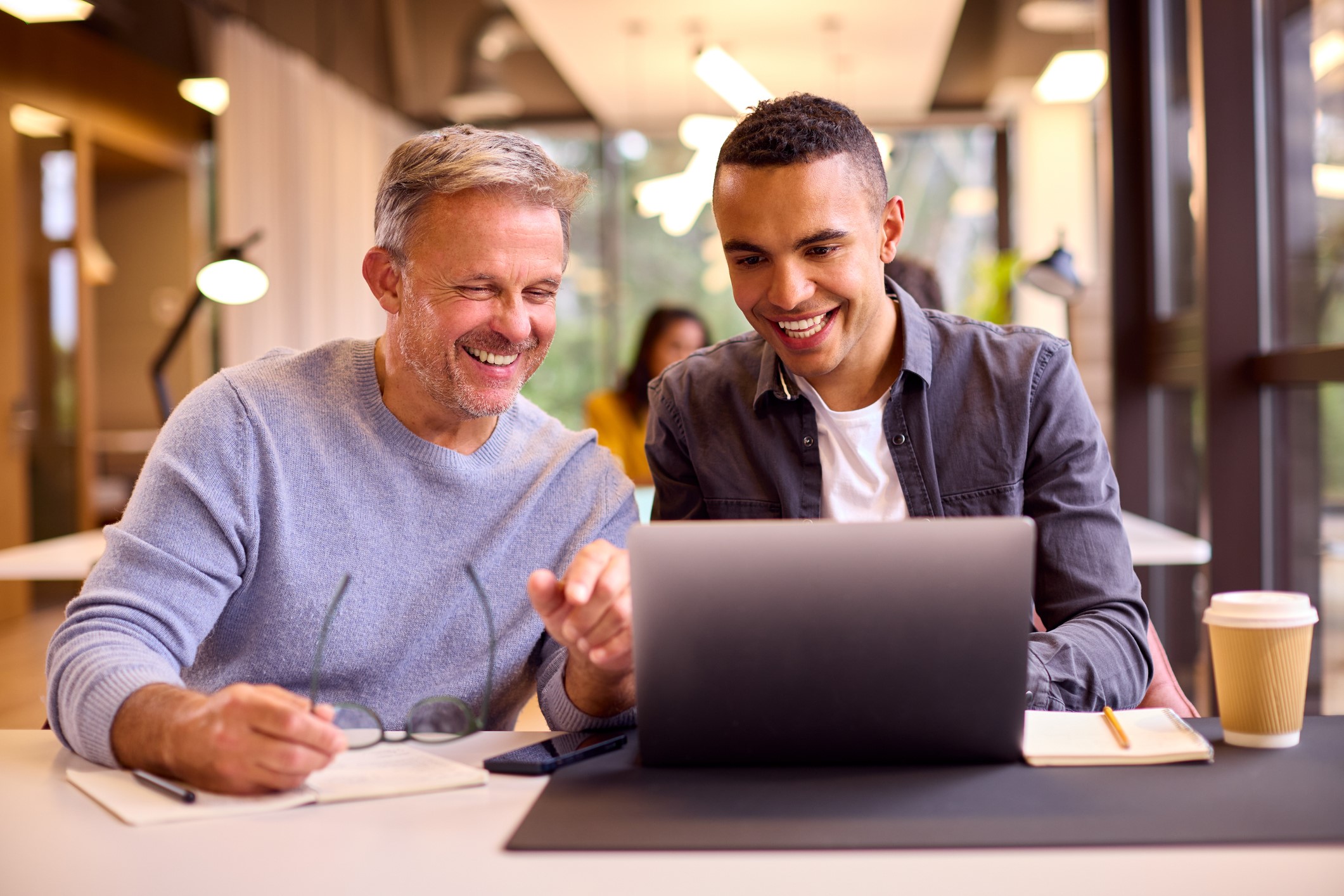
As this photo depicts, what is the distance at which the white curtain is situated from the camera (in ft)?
21.0

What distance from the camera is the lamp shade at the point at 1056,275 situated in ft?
11.9

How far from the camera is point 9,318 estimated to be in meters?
5.54

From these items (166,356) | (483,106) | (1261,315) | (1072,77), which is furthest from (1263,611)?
(483,106)

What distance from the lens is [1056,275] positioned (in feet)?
11.9

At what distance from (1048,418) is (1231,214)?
2.03 m

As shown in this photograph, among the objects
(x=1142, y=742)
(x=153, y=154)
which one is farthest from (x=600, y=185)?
(x=1142, y=742)

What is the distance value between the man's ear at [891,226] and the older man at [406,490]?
52 centimetres

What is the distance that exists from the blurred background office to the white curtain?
25 millimetres

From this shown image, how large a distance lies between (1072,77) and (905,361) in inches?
211

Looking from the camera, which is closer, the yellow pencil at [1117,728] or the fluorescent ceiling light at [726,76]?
the yellow pencil at [1117,728]

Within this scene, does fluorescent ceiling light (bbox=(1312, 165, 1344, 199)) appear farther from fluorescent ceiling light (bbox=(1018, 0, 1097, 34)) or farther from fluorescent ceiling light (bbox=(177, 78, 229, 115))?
fluorescent ceiling light (bbox=(177, 78, 229, 115))

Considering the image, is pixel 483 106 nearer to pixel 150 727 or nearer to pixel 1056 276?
pixel 1056 276

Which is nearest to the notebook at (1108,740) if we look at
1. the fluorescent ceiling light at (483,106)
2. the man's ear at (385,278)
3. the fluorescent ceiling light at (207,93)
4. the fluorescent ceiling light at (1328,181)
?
the man's ear at (385,278)

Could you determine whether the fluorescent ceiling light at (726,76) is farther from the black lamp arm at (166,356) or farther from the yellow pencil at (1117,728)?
the yellow pencil at (1117,728)
